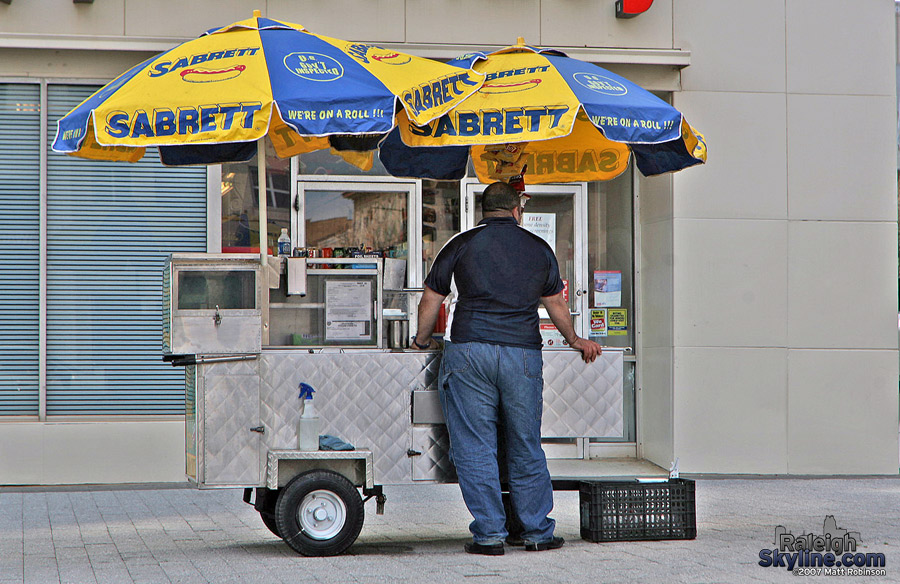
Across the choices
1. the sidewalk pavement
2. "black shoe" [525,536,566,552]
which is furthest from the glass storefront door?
"black shoe" [525,536,566,552]

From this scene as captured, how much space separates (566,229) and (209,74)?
5.53m

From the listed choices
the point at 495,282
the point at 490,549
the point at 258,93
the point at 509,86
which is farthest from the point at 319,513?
the point at 509,86

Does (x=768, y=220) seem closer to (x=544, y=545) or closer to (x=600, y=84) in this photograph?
(x=600, y=84)

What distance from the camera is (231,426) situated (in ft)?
19.2

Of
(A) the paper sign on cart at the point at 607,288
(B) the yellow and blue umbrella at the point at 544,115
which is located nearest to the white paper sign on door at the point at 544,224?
(A) the paper sign on cart at the point at 607,288

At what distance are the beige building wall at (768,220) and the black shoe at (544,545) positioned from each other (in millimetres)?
4157

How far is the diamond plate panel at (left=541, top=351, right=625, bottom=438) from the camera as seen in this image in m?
6.29

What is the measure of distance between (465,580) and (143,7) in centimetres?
647

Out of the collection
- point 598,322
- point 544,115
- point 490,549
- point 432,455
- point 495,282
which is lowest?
point 490,549

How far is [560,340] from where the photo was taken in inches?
412

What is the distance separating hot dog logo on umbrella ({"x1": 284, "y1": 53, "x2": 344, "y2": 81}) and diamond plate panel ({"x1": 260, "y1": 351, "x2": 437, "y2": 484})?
1562mm

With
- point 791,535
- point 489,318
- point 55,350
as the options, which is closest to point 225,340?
point 489,318

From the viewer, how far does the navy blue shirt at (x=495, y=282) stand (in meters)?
5.91

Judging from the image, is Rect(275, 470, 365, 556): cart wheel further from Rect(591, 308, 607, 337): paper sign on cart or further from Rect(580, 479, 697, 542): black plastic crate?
Rect(591, 308, 607, 337): paper sign on cart
